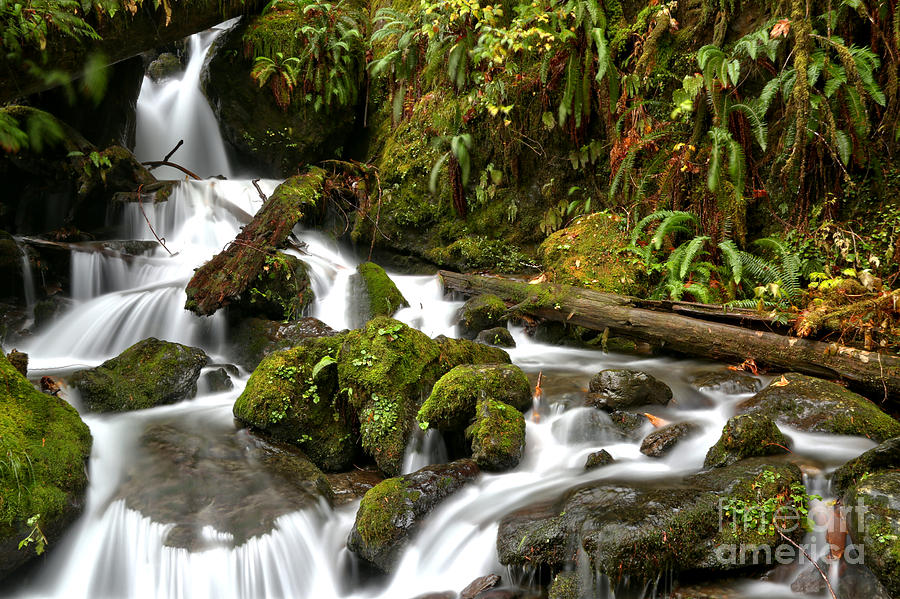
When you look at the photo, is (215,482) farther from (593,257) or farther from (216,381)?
(593,257)

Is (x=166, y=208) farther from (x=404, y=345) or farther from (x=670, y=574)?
(x=670, y=574)

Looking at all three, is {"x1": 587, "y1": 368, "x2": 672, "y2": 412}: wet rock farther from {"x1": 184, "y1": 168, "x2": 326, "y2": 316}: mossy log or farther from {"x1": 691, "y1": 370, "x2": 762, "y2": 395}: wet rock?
{"x1": 184, "y1": 168, "x2": 326, "y2": 316}: mossy log

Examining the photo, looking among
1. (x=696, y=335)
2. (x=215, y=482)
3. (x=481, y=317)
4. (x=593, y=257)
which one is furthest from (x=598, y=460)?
(x=593, y=257)

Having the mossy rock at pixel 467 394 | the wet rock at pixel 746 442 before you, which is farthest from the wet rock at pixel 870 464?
the mossy rock at pixel 467 394

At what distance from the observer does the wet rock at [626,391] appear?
500 cm

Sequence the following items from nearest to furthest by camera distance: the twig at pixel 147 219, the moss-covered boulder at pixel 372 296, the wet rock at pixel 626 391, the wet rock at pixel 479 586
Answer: the wet rock at pixel 479 586, the wet rock at pixel 626 391, the moss-covered boulder at pixel 372 296, the twig at pixel 147 219

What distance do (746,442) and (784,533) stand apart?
2.78ft

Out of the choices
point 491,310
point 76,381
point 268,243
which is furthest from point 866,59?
point 76,381

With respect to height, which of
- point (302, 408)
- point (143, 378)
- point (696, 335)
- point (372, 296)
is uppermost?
point (372, 296)

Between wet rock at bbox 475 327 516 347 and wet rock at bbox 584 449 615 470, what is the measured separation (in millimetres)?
2773

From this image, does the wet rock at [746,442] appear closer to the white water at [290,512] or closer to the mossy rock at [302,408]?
the white water at [290,512]

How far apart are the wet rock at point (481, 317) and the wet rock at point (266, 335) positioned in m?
1.78

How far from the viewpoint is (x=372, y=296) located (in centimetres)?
786

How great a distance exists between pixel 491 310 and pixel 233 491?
4125 millimetres
